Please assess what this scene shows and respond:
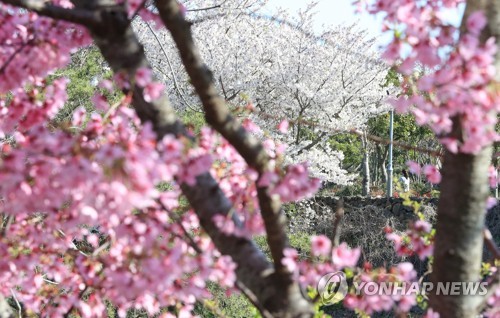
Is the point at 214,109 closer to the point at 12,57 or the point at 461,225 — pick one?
the point at 12,57

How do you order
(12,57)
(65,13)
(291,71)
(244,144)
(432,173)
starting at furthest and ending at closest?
(291,71) < (432,173) < (12,57) < (244,144) < (65,13)

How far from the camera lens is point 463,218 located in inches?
88.2

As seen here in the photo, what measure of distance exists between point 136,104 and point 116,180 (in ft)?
2.15

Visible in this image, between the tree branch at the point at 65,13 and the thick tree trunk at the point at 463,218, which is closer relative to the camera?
the tree branch at the point at 65,13

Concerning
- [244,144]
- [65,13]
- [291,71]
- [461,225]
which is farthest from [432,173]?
[291,71]

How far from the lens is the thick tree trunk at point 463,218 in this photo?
222cm

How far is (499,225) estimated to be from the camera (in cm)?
1261

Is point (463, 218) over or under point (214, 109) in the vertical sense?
under

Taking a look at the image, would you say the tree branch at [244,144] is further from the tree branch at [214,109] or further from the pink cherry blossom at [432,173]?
the pink cherry blossom at [432,173]

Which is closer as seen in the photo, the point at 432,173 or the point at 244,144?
the point at 244,144

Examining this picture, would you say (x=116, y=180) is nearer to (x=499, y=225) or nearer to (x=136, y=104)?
(x=136, y=104)

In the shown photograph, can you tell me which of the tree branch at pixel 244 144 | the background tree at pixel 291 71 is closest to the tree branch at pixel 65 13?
the tree branch at pixel 244 144

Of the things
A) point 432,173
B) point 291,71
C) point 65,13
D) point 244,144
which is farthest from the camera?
point 291,71

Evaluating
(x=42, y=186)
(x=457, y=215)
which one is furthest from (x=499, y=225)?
(x=42, y=186)
